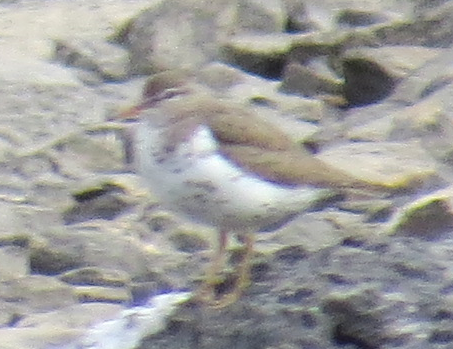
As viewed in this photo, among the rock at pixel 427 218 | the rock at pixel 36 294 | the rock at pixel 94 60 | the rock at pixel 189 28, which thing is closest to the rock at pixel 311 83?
the rock at pixel 189 28

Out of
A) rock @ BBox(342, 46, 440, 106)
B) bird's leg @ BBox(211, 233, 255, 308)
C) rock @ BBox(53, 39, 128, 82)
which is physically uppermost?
rock @ BBox(53, 39, 128, 82)

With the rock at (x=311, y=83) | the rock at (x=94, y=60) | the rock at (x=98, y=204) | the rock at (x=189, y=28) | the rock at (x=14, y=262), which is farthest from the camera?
the rock at (x=94, y=60)

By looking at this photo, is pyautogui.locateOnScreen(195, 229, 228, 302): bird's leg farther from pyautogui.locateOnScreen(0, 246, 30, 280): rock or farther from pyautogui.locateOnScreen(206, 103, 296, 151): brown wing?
pyautogui.locateOnScreen(0, 246, 30, 280): rock

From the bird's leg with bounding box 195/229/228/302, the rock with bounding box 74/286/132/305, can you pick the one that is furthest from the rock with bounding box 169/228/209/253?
the rock with bounding box 74/286/132/305

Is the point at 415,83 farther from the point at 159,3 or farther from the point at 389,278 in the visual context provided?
the point at 389,278

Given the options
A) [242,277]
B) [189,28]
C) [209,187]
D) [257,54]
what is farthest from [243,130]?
[189,28]

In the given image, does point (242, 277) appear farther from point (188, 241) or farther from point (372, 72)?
point (372, 72)

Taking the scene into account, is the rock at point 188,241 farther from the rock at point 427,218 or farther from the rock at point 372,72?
the rock at point 372,72
